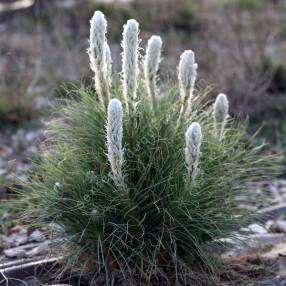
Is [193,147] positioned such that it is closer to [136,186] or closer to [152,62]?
[136,186]

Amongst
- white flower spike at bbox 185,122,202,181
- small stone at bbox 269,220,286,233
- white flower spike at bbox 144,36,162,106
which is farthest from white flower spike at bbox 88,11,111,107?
small stone at bbox 269,220,286,233

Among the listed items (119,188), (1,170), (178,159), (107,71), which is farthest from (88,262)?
(1,170)

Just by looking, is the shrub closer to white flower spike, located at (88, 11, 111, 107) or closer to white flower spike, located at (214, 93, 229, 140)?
white flower spike, located at (88, 11, 111, 107)

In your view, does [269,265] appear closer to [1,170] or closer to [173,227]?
[173,227]

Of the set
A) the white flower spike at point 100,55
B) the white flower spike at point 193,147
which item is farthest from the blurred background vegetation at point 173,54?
the white flower spike at point 193,147

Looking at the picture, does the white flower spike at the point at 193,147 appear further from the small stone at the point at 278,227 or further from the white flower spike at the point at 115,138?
the small stone at the point at 278,227
